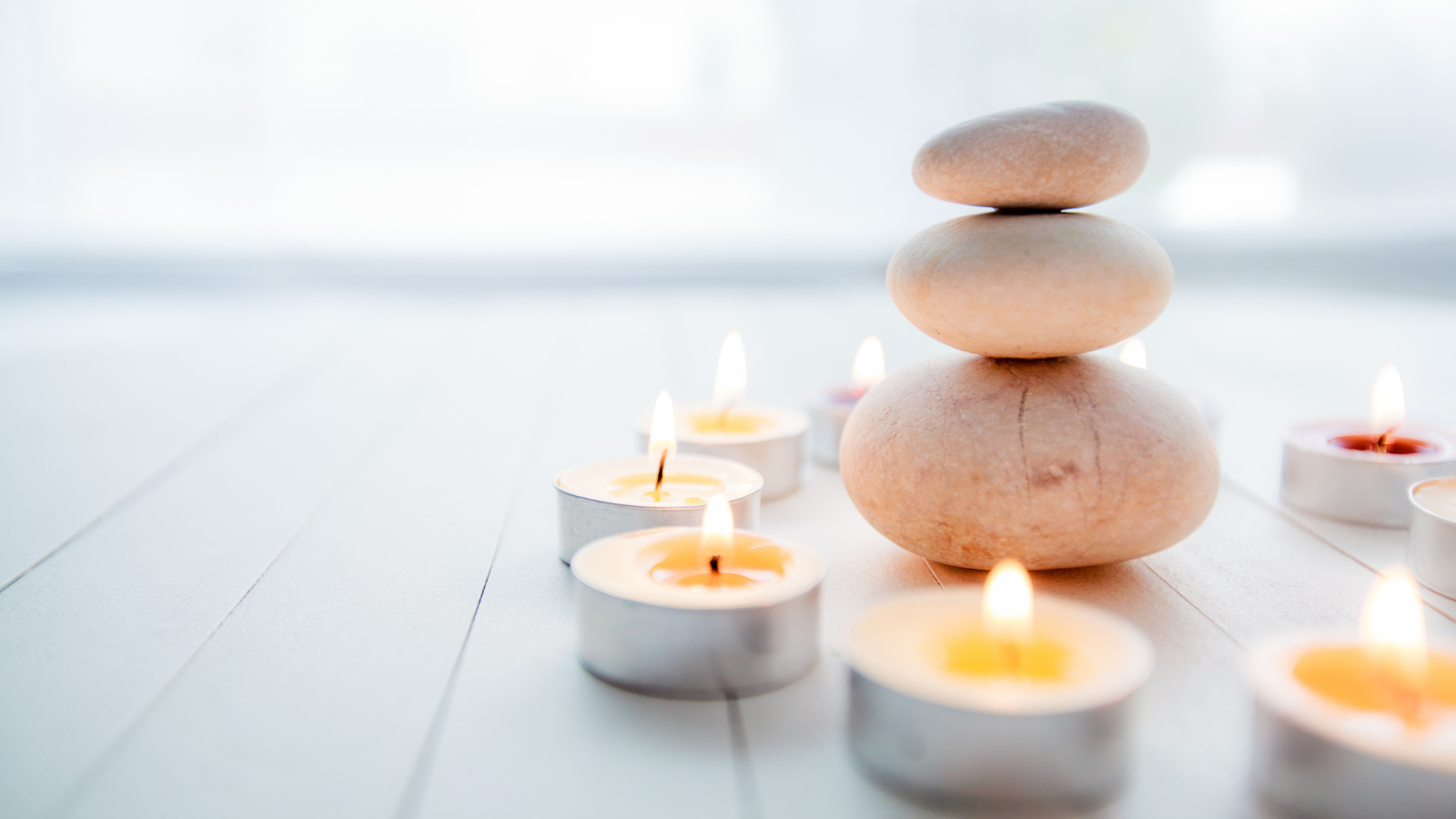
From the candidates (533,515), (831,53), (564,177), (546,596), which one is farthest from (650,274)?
(546,596)

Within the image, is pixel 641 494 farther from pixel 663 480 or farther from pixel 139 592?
pixel 139 592

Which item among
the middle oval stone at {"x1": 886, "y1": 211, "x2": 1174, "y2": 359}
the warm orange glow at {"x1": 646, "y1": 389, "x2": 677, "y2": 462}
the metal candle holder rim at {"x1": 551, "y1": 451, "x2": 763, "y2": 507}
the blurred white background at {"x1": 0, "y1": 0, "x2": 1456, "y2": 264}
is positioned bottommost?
the metal candle holder rim at {"x1": 551, "y1": 451, "x2": 763, "y2": 507}

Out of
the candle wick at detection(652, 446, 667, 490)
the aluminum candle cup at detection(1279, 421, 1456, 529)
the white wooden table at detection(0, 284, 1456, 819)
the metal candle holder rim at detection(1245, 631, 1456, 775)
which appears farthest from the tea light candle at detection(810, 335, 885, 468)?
the metal candle holder rim at detection(1245, 631, 1456, 775)

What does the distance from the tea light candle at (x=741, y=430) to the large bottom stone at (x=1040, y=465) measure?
260 millimetres

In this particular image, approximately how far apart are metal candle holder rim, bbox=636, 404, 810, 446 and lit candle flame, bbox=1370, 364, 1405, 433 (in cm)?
60

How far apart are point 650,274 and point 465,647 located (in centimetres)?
289

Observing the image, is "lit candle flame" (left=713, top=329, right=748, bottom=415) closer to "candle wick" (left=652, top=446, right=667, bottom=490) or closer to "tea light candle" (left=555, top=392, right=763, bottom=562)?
"tea light candle" (left=555, top=392, right=763, bottom=562)

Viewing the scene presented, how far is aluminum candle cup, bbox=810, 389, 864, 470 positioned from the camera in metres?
1.33

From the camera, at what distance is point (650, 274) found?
3625 millimetres

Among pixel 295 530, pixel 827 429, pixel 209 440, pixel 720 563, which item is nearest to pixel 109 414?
pixel 209 440

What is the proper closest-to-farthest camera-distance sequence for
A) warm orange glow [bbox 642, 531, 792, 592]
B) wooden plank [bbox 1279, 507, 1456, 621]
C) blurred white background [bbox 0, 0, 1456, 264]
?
1. warm orange glow [bbox 642, 531, 792, 592]
2. wooden plank [bbox 1279, 507, 1456, 621]
3. blurred white background [bbox 0, 0, 1456, 264]

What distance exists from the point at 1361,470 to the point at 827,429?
0.57m

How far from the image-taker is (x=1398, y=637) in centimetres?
60

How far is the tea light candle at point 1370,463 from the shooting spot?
3.46ft
